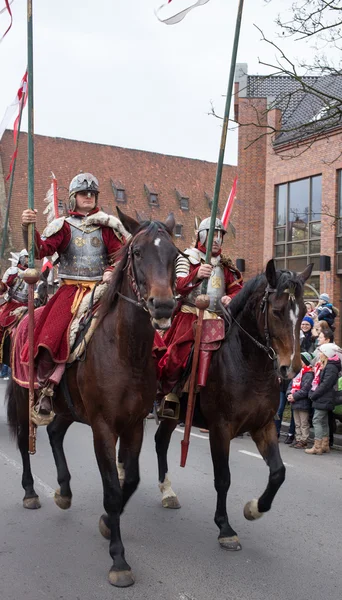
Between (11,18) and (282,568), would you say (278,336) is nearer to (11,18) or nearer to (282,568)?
(282,568)

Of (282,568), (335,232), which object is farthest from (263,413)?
(335,232)

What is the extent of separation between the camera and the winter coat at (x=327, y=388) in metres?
8.75

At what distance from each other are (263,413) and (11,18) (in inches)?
150

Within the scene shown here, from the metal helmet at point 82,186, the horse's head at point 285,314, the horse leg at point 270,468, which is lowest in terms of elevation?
the horse leg at point 270,468

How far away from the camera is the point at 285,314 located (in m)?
4.62

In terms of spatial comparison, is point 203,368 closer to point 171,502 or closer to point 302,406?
point 171,502

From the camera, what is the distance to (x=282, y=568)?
14.5 ft

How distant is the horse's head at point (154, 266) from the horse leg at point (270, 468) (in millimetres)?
1598

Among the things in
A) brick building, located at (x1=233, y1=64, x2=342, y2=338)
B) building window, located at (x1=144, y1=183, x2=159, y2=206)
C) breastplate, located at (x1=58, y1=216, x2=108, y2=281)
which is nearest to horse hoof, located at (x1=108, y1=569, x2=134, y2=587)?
breastplate, located at (x1=58, y1=216, x2=108, y2=281)

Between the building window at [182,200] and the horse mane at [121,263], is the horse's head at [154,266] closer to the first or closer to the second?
the horse mane at [121,263]

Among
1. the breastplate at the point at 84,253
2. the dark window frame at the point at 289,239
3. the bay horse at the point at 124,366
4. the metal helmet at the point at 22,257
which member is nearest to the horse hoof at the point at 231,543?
the bay horse at the point at 124,366

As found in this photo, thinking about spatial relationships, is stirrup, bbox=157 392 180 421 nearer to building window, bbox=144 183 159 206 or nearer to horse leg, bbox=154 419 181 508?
horse leg, bbox=154 419 181 508

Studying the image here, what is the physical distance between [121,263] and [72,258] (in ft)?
3.19

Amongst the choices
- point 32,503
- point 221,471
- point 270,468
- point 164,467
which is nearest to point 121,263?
point 221,471
